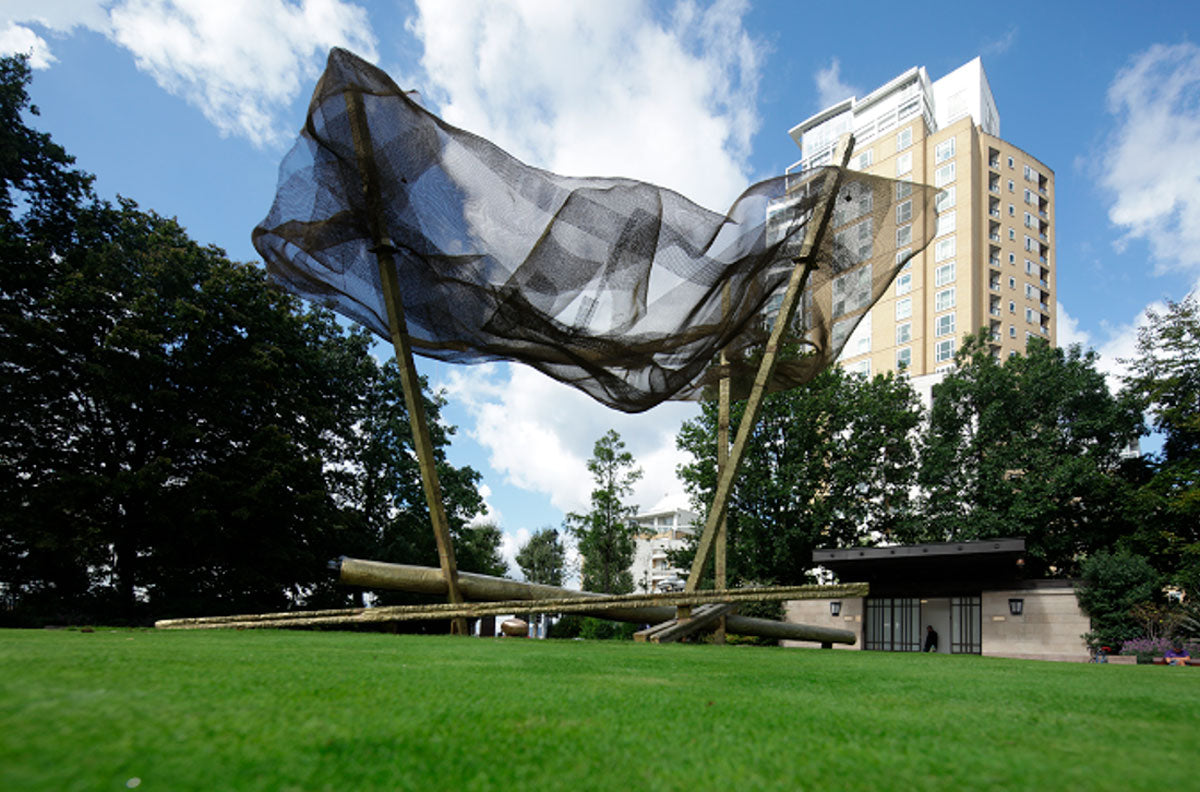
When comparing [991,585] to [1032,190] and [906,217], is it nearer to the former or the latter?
[906,217]

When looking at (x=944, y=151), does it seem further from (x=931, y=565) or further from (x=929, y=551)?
(x=929, y=551)

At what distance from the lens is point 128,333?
53.9 feet

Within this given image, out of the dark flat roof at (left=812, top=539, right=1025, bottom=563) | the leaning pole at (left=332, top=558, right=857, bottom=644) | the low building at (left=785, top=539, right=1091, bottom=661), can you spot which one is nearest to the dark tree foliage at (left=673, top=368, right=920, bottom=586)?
the low building at (left=785, top=539, right=1091, bottom=661)

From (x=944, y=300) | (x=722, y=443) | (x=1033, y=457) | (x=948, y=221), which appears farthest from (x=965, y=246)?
(x=722, y=443)

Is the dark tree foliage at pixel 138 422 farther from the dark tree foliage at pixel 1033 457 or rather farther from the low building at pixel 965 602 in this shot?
the dark tree foliage at pixel 1033 457

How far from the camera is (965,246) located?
2007 inches

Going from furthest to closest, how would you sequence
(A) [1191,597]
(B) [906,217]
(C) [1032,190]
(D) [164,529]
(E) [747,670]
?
(C) [1032,190], (A) [1191,597], (D) [164,529], (B) [906,217], (E) [747,670]

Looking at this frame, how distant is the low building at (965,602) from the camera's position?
67.1 ft

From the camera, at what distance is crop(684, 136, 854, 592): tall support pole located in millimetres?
8594

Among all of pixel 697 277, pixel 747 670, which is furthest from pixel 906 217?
pixel 747 670

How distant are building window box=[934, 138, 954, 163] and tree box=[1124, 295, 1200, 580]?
34229 mm

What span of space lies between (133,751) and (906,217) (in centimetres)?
942

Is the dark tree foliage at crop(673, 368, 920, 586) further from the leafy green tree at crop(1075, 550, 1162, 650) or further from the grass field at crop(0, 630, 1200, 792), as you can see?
the grass field at crop(0, 630, 1200, 792)

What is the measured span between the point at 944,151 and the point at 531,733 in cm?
6209
